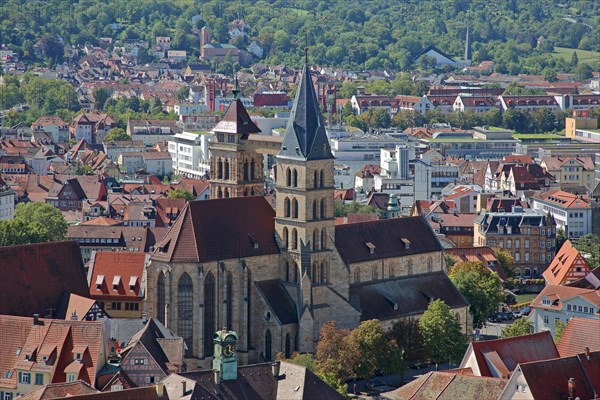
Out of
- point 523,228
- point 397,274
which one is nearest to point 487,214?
point 523,228

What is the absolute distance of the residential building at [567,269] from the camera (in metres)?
163

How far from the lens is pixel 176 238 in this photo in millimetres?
127250

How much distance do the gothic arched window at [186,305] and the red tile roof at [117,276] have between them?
271 inches

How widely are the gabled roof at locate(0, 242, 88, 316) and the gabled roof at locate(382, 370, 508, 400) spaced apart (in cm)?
2630

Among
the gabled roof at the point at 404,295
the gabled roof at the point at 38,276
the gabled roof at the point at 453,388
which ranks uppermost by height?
the gabled roof at the point at 38,276

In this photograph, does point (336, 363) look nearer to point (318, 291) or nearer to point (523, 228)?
point (318, 291)

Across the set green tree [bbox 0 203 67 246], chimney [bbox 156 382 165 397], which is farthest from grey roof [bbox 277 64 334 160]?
green tree [bbox 0 203 67 246]

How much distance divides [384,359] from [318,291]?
6507 millimetres

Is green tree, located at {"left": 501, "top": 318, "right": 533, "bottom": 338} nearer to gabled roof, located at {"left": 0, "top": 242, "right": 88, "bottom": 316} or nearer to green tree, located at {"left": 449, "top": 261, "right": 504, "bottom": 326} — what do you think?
green tree, located at {"left": 449, "top": 261, "right": 504, "bottom": 326}

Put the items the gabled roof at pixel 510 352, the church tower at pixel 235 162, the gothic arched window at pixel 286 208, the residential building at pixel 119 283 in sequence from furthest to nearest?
the church tower at pixel 235 162
the residential building at pixel 119 283
the gothic arched window at pixel 286 208
the gabled roof at pixel 510 352

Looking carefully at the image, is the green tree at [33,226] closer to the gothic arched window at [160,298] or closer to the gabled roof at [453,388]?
the gothic arched window at [160,298]

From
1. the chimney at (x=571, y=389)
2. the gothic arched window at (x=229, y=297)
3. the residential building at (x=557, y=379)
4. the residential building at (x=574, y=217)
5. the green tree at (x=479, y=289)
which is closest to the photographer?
the residential building at (x=557, y=379)

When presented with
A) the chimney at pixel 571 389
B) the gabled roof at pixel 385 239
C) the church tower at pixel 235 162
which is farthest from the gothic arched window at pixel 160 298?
the chimney at pixel 571 389

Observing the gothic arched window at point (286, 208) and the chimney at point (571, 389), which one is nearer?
the chimney at point (571, 389)
